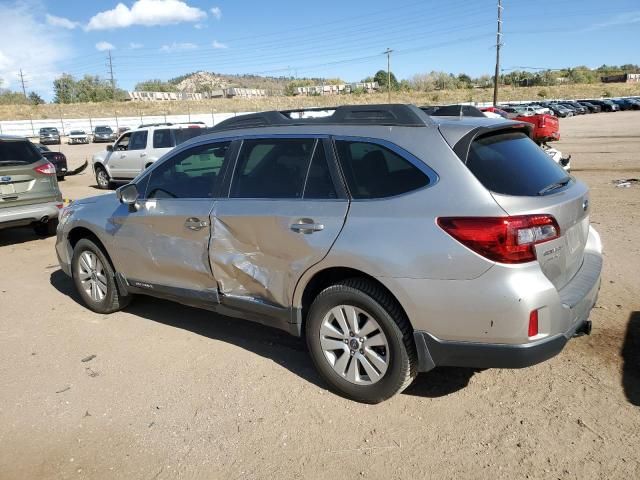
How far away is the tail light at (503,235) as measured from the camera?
2760 mm

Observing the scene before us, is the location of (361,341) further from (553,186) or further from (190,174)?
(190,174)

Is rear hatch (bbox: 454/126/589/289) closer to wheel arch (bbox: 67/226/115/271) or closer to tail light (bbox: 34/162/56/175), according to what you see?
wheel arch (bbox: 67/226/115/271)

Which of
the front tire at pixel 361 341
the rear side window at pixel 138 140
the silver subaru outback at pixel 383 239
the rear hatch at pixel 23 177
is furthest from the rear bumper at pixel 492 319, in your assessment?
the rear side window at pixel 138 140

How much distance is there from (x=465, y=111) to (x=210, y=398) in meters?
2.85

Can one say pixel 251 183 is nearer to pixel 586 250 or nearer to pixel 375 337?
pixel 375 337

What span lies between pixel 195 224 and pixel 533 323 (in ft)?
8.29

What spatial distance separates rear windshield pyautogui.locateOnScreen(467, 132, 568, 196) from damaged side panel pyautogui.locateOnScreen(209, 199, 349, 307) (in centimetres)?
84

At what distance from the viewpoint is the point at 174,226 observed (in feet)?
14.0

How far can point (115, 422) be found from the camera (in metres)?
3.37

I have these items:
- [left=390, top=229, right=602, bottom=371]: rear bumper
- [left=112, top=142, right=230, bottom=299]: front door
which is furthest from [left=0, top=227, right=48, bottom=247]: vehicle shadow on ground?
[left=390, top=229, right=602, bottom=371]: rear bumper

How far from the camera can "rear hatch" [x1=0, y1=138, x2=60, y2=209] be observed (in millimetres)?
8016

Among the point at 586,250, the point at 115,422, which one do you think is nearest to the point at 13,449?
the point at 115,422

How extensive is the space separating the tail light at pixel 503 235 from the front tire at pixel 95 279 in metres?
3.51

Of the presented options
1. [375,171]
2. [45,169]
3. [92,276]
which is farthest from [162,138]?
[375,171]
